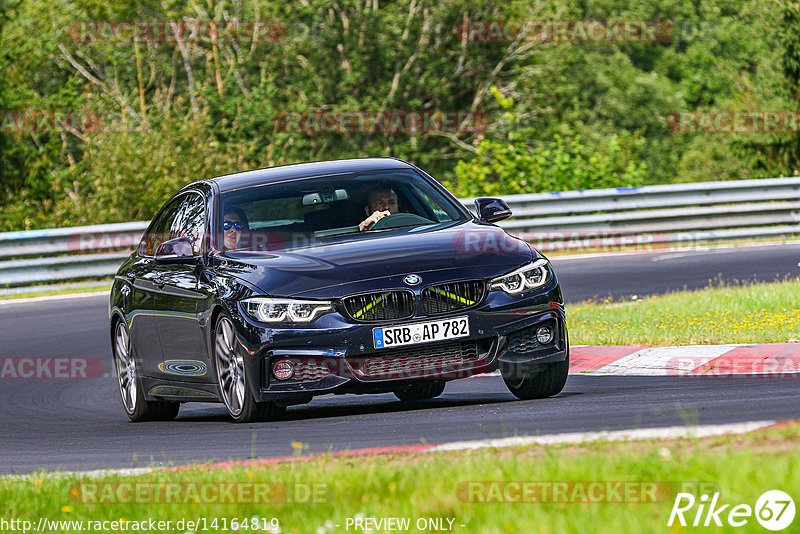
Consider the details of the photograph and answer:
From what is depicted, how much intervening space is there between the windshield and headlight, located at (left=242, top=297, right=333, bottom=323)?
35.3 inches

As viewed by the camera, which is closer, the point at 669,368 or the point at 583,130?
the point at 669,368

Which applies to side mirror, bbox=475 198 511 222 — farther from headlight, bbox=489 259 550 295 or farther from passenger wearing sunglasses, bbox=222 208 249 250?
passenger wearing sunglasses, bbox=222 208 249 250

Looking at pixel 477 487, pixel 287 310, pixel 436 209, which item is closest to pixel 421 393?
pixel 436 209

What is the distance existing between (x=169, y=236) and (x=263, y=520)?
226 inches

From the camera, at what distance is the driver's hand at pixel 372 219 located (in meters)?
9.33

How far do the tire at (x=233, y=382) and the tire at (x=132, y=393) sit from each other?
1.56 meters

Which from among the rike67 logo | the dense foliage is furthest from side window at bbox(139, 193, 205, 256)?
the dense foliage

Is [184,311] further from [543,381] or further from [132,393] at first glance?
[543,381]

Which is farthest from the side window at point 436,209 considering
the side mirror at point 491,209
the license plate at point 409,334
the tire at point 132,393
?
the tire at point 132,393

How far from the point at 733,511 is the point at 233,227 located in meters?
5.57

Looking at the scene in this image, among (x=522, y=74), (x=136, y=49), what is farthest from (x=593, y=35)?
(x=136, y=49)

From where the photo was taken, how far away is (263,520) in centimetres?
503

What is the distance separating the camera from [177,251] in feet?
30.6

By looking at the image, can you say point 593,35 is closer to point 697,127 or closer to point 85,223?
point 697,127
